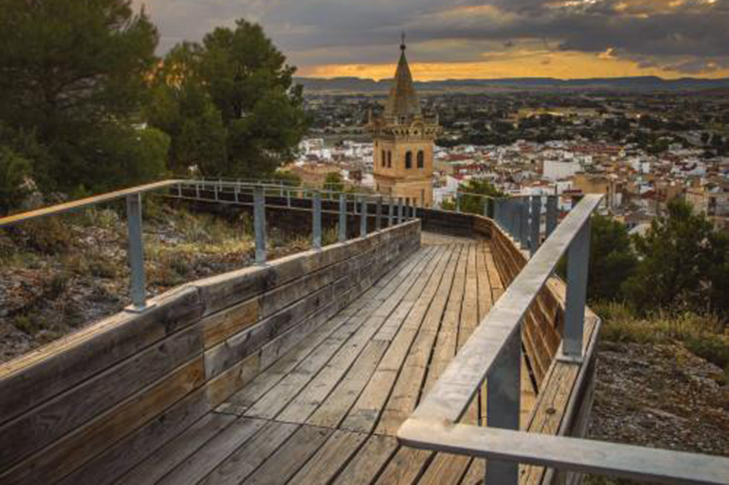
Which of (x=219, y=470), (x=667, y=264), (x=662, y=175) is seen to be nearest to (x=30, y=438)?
(x=219, y=470)

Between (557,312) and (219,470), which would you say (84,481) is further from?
(557,312)

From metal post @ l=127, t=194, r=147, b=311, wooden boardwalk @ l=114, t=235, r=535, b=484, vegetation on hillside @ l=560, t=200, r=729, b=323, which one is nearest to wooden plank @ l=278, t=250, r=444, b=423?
wooden boardwalk @ l=114, t=235, r=535, b=484

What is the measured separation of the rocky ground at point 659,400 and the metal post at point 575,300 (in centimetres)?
172

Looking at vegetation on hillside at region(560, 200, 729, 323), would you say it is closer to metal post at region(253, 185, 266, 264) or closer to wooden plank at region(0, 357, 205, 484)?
metal post at region(253, 185, 266, 264)

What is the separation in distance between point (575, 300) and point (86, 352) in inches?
88.4

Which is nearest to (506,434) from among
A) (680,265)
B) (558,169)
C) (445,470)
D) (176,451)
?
(445,470)

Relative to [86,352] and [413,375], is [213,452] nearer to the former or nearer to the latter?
[86,352]

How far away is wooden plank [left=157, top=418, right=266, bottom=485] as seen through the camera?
9.52 feet

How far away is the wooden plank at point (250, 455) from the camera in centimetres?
291

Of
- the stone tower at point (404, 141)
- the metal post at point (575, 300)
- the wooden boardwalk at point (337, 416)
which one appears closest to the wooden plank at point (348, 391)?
the wooden boardwalk at point (337, 416)

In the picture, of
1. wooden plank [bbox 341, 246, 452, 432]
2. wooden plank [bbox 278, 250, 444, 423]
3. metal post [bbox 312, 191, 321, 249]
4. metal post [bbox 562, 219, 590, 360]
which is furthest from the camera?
metal post [bbox 312, 191, 321, 249]

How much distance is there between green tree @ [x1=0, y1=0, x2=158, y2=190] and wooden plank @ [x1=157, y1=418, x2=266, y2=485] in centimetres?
1659

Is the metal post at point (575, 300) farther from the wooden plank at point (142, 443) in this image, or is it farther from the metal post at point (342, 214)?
the metal post at point (342, 214)

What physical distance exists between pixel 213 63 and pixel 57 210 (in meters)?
31.7
